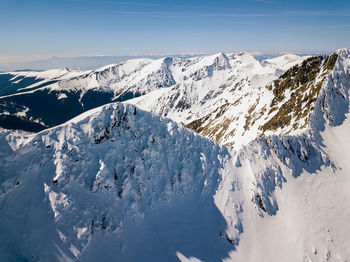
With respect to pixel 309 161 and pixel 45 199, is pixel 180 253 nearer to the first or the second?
pixel 45 199

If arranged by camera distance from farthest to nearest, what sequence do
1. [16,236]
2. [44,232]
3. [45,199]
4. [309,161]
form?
[309,161]
[45,199]
[44,232]
[16,236]

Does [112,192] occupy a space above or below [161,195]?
above

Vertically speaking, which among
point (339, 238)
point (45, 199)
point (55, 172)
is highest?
point (55, 172)

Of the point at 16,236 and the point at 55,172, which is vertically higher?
the point at 55,172

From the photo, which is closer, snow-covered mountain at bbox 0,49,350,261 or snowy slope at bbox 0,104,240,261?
snowy slope at bbox 0,104,240,261

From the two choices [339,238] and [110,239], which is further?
[339,238]

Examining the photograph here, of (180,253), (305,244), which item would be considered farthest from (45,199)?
(305,244)

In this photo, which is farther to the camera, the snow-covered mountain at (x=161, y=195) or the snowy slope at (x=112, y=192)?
the snow-covered mountain at (x=161, y=195)

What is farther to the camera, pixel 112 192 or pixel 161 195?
pixel 161 195
